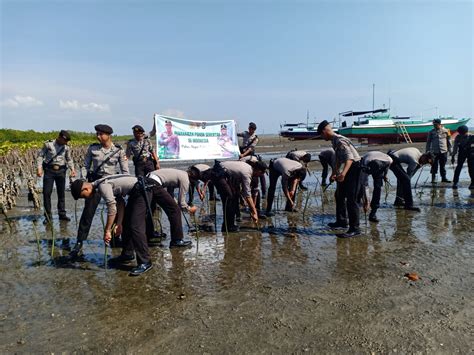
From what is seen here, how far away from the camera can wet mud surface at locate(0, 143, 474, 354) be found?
2990 mm

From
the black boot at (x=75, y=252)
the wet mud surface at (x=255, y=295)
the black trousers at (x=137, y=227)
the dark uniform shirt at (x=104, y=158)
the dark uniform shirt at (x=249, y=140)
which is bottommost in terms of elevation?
the wet mud surface at (x=255, y=295)

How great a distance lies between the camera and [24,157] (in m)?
14.8

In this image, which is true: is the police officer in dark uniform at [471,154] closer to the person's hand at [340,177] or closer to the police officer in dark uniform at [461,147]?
the police officer in dark uniform at [461,147]

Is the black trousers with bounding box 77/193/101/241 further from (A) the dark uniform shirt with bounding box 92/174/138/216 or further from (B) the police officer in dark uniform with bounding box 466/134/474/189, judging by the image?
(B) the police officer in dark uniform with bounding box 466/134/474/189

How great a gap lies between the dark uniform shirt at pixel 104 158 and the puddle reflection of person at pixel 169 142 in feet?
10.5

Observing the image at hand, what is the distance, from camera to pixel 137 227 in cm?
461

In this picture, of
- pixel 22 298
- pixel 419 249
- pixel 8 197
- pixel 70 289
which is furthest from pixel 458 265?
pixel 8 197

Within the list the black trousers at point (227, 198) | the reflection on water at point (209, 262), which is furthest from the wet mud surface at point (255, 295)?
the black trousers at point (227, 198)

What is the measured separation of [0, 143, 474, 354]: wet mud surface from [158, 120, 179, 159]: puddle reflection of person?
11.4 feet

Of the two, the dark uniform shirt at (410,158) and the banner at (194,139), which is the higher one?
the banner at (194,139)

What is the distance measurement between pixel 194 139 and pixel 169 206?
4.82m

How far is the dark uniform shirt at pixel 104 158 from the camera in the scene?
582 cm

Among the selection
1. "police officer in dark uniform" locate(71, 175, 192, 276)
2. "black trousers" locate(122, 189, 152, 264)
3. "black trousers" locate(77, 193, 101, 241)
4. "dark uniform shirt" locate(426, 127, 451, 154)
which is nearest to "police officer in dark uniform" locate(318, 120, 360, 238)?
"police officer in dark uniform" locate(71, 175, 192, 276)

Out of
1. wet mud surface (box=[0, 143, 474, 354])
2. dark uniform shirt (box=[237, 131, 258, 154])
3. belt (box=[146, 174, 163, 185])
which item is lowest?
wet mud surface (box=[0, 143, 474, 354])
